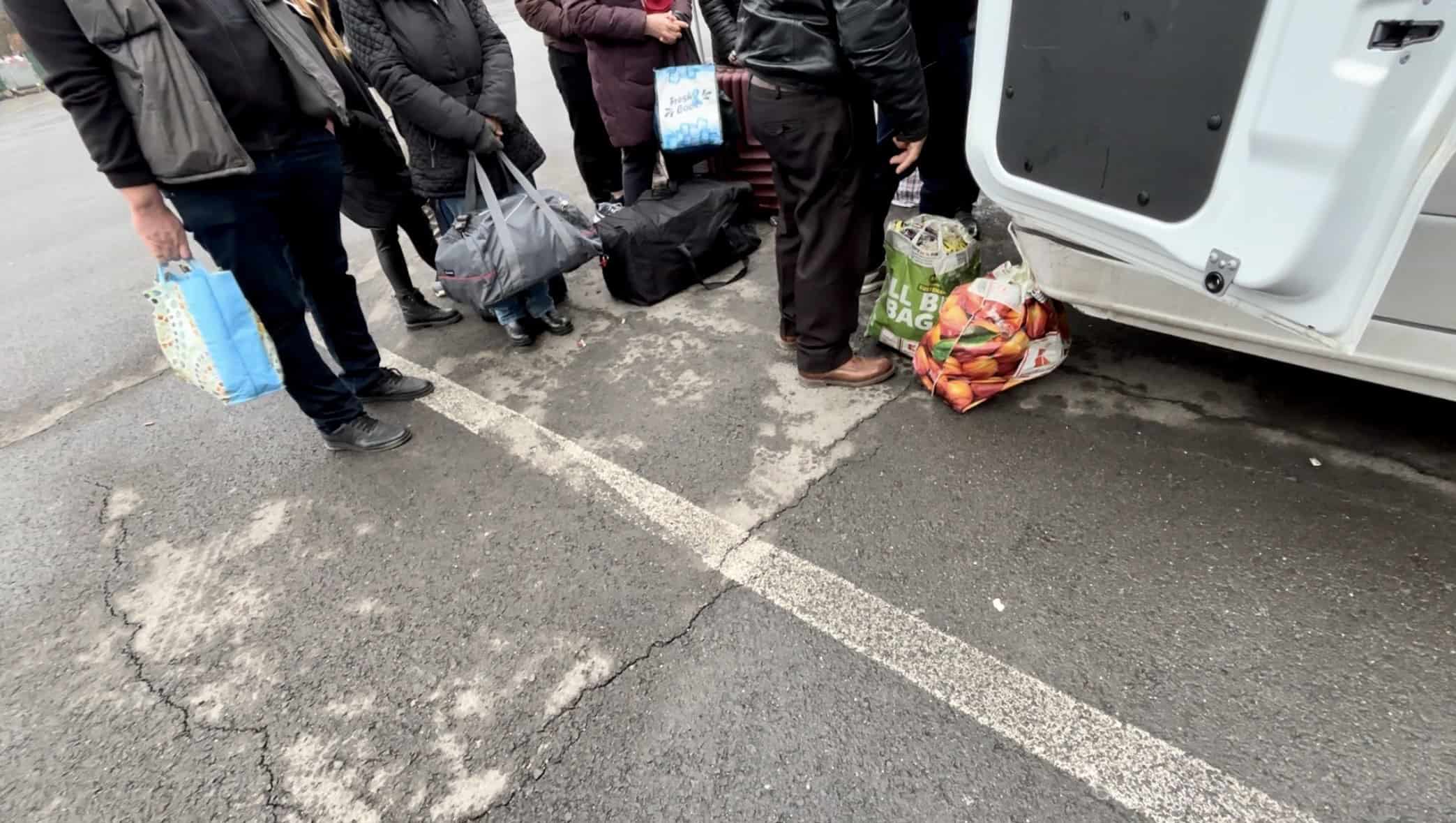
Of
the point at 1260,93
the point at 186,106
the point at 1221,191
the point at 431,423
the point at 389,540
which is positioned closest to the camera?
the point at 1260,93

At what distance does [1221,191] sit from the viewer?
1640 millimetres

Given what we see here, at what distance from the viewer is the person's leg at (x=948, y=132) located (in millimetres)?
3332

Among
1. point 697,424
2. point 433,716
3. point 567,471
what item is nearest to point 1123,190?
point 697,424

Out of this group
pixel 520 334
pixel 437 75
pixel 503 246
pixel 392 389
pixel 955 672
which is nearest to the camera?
pixel 955 672

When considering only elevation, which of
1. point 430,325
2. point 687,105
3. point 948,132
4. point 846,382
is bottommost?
point 430,325

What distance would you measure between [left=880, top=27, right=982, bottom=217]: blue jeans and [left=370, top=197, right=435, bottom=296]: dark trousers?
244cm

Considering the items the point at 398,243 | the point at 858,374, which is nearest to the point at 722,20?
the point at 398,243

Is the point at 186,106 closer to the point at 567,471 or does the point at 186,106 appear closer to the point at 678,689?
the point at 567,471

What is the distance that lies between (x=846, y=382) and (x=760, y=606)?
1159 mm

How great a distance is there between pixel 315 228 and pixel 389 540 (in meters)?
1.20

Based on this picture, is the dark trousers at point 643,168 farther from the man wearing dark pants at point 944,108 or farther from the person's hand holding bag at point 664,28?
the man wearing dark pants at point 944,108

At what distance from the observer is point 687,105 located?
12.3ft

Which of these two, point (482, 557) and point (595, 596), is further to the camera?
point (482, 557)

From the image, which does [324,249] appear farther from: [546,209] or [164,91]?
[546,209]
